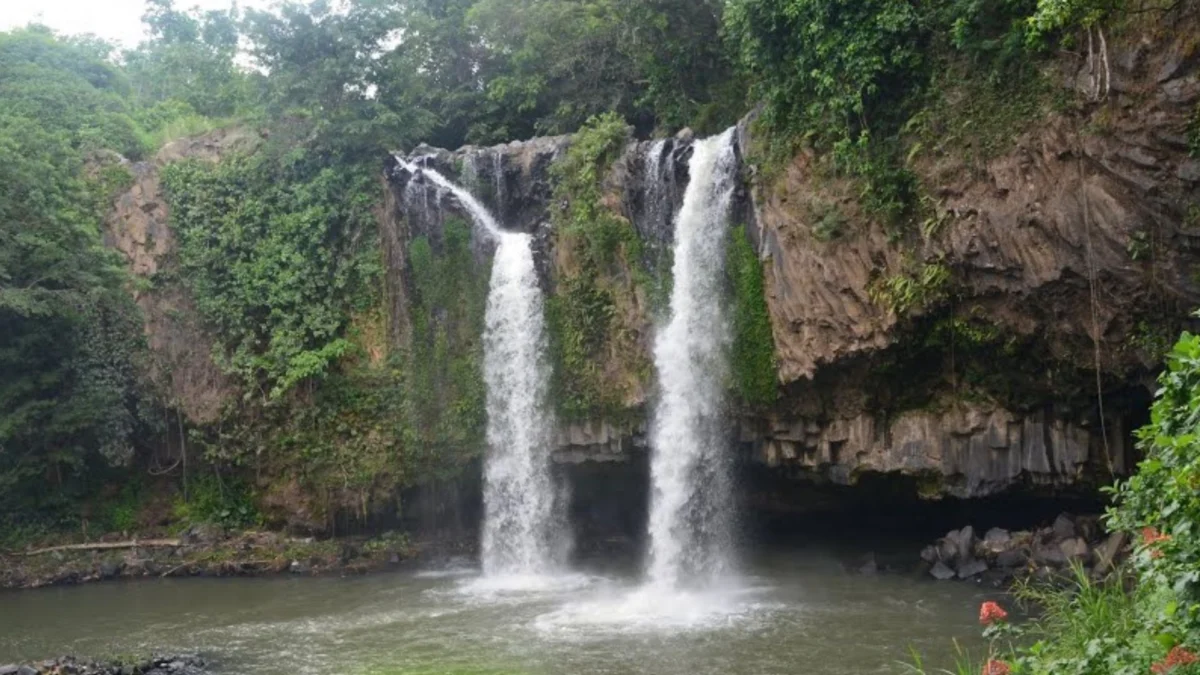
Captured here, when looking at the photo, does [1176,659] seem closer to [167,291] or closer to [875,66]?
[875,66]

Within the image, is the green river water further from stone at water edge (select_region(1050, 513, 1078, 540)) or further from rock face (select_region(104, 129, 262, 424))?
rock face (select_region(104, 129, 262, 424))

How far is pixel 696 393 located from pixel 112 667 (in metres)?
10.1

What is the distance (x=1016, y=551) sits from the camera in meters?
16.5

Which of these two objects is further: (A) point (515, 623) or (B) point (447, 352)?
(B) point (447, 352)

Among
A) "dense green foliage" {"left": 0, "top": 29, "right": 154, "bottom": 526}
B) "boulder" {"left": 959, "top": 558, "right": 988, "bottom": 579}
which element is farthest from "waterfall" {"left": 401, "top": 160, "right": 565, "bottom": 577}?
"dense green foliage" {"left": 0, "top": 29, "right": 154, "bottom": 526}

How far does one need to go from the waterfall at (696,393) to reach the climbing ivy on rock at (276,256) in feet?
24.4

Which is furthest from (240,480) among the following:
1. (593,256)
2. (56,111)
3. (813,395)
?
(813,395)

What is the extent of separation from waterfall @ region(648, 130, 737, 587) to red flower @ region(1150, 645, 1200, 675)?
41.5 feet

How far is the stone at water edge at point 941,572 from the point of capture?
16688 millimetres

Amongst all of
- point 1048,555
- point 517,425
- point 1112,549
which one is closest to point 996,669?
point 1112,549

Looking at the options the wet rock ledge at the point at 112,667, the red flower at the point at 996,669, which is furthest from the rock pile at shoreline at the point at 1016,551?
the wet rock ledge at the point at 112,667

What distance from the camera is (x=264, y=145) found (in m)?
24.6

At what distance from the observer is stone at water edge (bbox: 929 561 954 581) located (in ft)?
54.7

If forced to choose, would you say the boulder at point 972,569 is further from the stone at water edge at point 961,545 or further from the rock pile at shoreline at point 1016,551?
the stone at water edge at point 961,545
